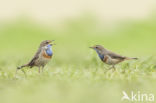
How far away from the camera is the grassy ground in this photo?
8.67 m

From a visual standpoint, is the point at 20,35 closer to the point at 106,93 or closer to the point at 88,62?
the point at 88,62

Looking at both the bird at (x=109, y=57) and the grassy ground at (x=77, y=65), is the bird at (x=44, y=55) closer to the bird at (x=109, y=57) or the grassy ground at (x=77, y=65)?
the grassy ground at (x=77, y=65)

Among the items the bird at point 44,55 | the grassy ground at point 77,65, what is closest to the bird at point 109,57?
the grassy ground at point 77,65

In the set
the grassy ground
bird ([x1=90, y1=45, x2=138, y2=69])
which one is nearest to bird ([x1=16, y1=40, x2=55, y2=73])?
the grassy ground

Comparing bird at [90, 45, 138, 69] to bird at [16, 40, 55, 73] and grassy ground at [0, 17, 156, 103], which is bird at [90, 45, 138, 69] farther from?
bird at [16, 40, 55, 73]

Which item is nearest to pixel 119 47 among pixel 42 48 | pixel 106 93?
pixel 42 48

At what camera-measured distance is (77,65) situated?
40.7ft

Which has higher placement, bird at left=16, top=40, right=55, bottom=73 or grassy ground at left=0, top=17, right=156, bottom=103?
bird at left=16, top=40, right=55, bottom=73

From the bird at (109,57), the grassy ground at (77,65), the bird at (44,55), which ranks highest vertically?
the bird at (44,55)

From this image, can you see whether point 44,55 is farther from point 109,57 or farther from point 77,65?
point 77,65

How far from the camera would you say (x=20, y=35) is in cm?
1769

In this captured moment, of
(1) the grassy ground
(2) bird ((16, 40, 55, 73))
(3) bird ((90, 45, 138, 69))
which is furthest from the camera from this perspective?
(3) bird ((90, 45, 138, 69))

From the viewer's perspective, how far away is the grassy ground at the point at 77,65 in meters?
8.67

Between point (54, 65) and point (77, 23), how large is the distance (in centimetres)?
550
